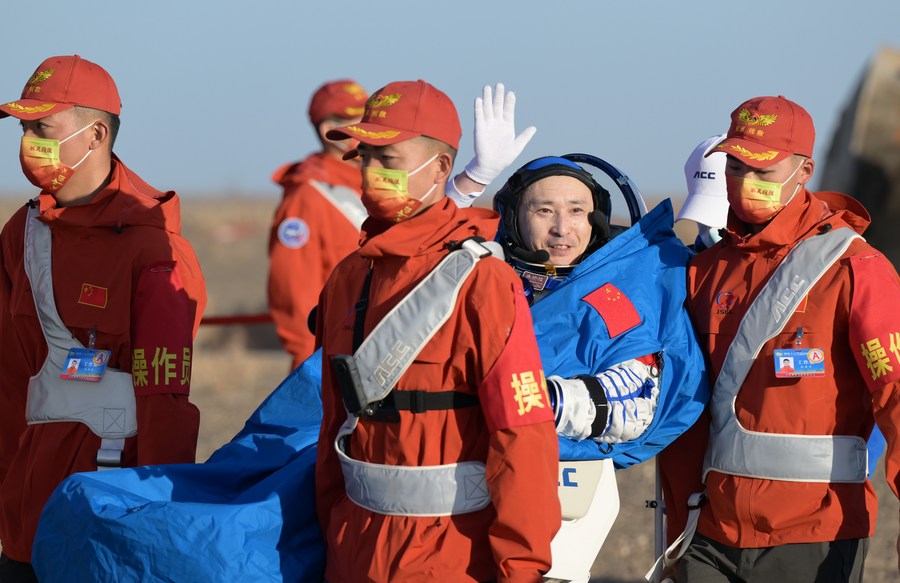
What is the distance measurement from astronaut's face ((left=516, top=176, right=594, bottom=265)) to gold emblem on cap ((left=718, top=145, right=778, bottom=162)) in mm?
659

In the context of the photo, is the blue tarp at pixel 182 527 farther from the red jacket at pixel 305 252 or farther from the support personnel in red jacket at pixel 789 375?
the red jacket at pixel 305 252

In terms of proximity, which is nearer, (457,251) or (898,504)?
(457,251)

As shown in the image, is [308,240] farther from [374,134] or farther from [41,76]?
[374,134]

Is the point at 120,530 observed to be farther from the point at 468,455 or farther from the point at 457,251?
the point at 457,251

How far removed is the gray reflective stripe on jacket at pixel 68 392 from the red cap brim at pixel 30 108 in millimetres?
521

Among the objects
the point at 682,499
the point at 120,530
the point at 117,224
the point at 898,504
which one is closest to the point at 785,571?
the point at 682,499

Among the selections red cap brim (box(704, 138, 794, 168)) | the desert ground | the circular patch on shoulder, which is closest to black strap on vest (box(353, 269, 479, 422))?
red cap brim (box(704, 138, 794, 168))

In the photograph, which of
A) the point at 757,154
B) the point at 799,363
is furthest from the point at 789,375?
the point at 757,154

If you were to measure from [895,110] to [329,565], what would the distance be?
35.2 feet

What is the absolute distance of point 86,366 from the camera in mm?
4371

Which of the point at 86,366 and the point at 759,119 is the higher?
the point at 759,119

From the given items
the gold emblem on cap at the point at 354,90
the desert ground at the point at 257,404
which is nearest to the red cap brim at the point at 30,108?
the gold emblem on cap at the point at 354,90

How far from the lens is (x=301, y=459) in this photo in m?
4.19

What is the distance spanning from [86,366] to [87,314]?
175 mm
